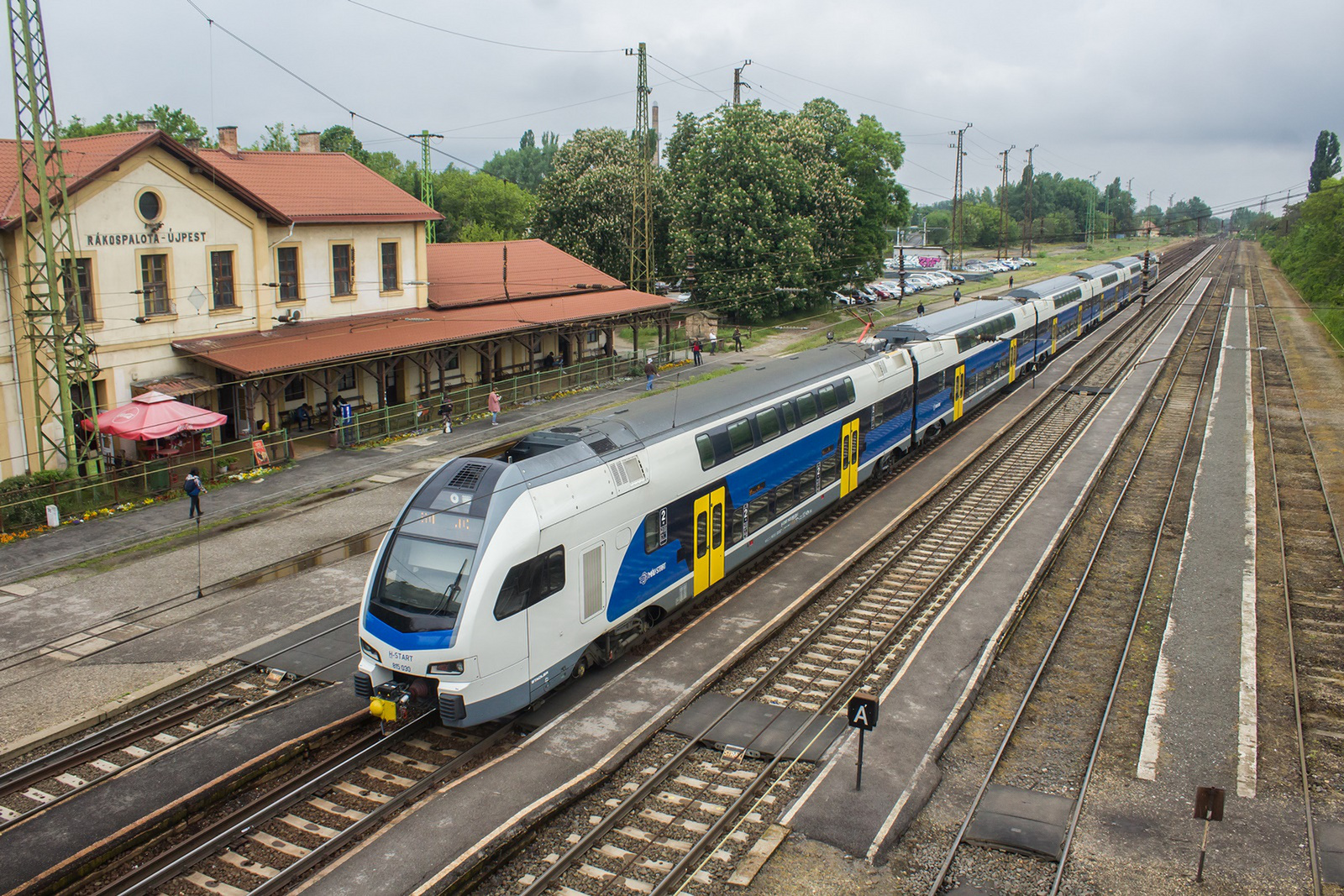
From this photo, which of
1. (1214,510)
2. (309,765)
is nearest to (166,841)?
(309,765)

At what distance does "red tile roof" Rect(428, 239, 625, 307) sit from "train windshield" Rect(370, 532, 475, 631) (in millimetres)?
25821

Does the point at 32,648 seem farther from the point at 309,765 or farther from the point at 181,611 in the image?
the point at 309,765

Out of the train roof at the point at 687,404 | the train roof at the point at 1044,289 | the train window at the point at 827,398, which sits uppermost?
the train roof at the point at 1044,289

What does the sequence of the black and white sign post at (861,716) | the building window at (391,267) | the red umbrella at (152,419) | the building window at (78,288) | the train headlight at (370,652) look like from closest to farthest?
the black and white sign post at (861,716)
the train headlight at (370,652)
the building window at (78,288)
the red umbrella at (152,419)
the building window at (391,267)

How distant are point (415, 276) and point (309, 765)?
2682 centimetres

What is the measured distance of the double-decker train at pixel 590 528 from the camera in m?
11.6

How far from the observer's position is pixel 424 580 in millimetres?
11828

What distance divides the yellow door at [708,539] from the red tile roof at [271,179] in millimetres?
18090

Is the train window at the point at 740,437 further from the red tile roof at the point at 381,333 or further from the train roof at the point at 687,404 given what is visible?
the red tile roof at the point at 381,333

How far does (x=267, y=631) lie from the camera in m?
16.2

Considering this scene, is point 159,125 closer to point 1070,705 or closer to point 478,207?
point 478,207

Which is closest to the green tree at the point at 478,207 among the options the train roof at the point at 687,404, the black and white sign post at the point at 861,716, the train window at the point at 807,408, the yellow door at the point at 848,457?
the train roof at the point at 687,404

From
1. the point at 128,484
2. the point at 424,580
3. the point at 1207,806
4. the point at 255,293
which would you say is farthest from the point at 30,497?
the point at 1207,806

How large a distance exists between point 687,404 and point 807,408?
3747 millimetres
